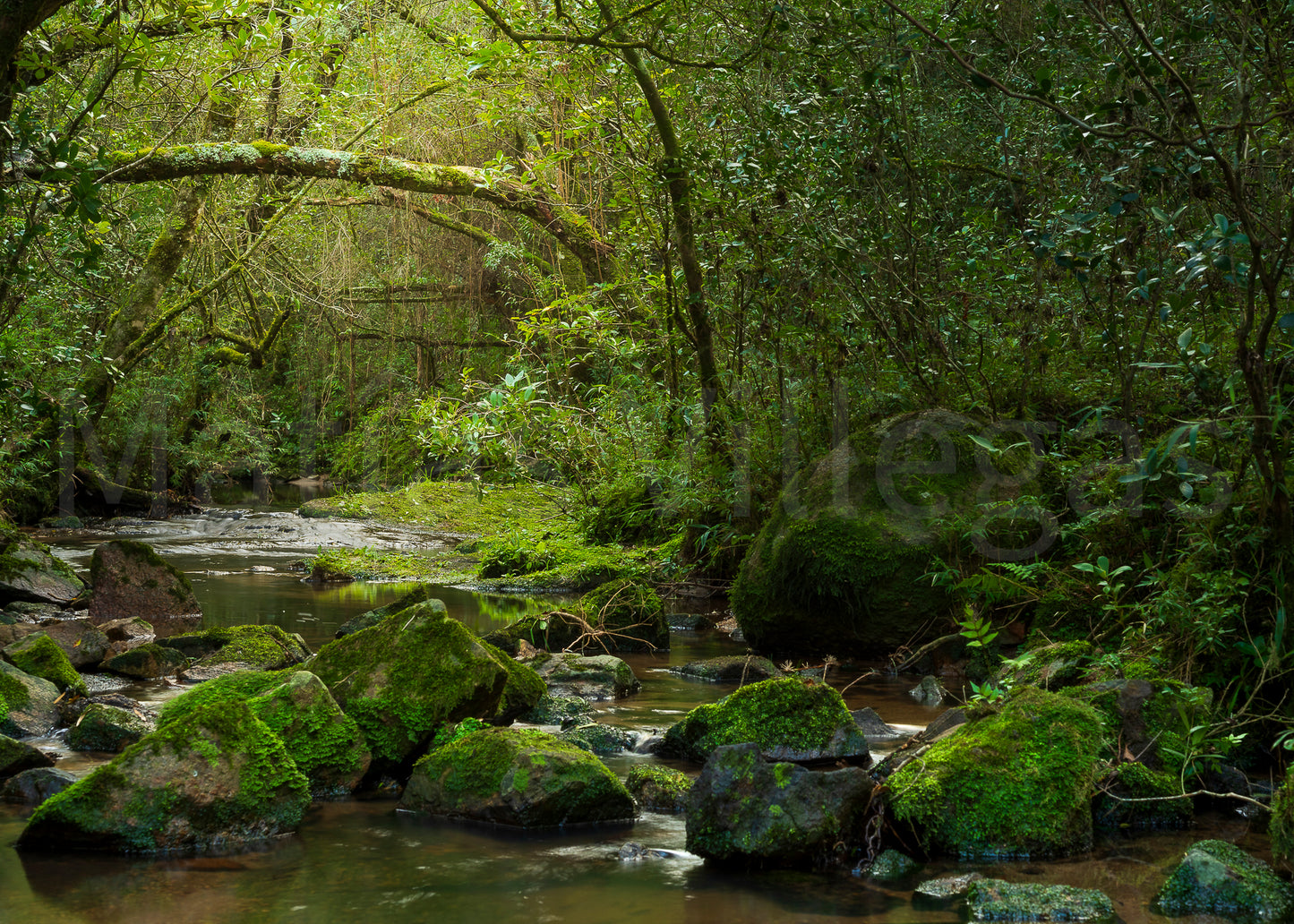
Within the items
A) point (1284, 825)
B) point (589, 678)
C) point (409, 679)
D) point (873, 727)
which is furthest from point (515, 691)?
point (1284, 825)

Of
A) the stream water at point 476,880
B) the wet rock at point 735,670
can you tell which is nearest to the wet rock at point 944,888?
the stream water at point 476,880

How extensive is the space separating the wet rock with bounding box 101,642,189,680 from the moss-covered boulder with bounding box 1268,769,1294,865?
5759mm

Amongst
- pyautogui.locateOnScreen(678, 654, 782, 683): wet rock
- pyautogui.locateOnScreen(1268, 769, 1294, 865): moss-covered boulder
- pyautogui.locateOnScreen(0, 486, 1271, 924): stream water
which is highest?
pyautogui.locateOnScreen(1268, 769, 1294, 865): moss-covered boulder

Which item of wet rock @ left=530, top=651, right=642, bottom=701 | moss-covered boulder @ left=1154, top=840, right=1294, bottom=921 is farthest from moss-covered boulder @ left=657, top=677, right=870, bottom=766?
moss-covered boulder @ left=1154, top=840, right=1294, bottom=921

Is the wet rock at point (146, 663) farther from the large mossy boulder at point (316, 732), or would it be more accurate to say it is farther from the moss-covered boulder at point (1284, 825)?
the moss-covered boulder at point (1284, 825)

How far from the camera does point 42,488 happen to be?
1533 cm

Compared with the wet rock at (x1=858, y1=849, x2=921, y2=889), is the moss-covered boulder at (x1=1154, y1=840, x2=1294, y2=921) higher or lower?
higher

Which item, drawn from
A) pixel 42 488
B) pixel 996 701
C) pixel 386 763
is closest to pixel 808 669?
pixel 996 701

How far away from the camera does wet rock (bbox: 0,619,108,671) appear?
639 centimetres

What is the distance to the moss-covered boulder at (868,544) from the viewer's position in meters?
6.66

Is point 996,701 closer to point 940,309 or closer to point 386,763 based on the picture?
A: point 386,763

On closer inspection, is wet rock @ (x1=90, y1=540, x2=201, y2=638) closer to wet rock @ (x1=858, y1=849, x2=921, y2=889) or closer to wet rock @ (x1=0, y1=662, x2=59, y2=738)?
wet rock @ (x1=0, y1=662, x2=59, y2=738)

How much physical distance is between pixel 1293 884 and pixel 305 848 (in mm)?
3139

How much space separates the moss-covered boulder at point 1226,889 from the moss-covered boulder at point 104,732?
4.16 metres
